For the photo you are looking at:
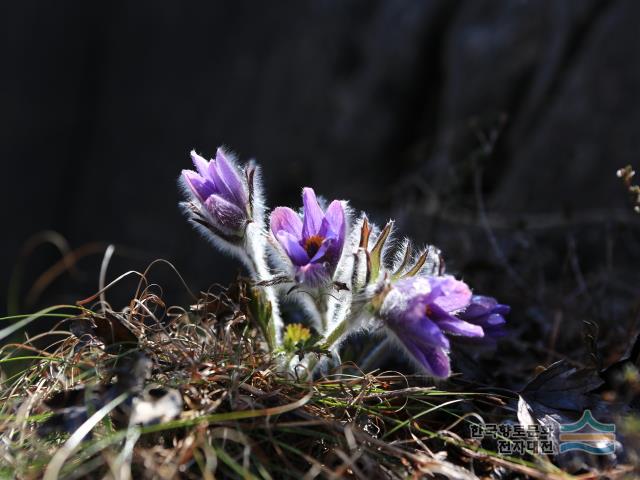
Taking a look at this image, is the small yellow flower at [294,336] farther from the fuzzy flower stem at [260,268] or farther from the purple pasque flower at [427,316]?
the purple pasque flower at [427,316]

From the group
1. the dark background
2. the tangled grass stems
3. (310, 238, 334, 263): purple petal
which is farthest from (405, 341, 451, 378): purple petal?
the dark background

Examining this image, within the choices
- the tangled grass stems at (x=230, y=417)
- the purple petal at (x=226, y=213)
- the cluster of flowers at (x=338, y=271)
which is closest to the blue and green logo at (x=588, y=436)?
the tangled grass stems at (x=230, y=417)

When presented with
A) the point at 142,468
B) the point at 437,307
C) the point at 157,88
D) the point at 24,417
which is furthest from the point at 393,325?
the point at 157,88

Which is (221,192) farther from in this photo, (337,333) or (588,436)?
(588,436)

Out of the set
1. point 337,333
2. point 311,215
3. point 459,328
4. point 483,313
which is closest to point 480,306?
point 483,313

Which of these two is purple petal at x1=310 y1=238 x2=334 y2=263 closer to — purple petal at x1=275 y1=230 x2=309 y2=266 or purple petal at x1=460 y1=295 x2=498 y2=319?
Answer: purple petal at x1=275 y1=230 x2=309 y2=266

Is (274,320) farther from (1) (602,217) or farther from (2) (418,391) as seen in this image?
(1) (602,217)
